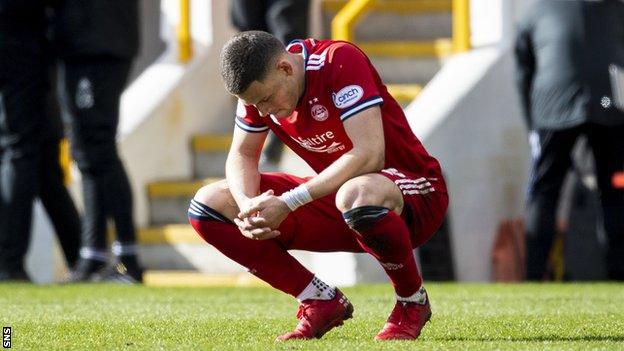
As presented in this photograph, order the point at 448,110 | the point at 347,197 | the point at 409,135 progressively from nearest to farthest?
the point at 347,197, the point at 409,135, the point at 448,110

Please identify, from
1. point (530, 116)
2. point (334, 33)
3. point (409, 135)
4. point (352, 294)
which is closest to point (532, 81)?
point (530, 116)

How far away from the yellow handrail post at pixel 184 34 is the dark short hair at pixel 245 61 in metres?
6.61

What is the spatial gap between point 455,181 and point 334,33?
136cm

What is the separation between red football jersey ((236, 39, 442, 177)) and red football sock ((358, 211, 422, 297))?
1.15ft

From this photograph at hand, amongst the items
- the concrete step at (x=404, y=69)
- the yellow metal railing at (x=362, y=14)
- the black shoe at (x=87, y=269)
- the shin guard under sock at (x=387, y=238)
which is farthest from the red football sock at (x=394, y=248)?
the concrete step at (x=404, y=69)

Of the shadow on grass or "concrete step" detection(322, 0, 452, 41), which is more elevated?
the shadow on grass

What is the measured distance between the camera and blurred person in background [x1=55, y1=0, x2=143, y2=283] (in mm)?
9375

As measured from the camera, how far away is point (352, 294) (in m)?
8.70

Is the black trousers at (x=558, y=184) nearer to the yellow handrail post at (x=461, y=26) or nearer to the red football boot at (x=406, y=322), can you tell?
the yellow handrail post at (x=461, y=26)

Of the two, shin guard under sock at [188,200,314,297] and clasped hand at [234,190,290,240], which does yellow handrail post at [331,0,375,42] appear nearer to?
shin guard under sock at [188,200,314,297]

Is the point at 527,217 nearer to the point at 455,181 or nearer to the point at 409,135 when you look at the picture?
the point at 455,181

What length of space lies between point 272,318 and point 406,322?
117 centimetres

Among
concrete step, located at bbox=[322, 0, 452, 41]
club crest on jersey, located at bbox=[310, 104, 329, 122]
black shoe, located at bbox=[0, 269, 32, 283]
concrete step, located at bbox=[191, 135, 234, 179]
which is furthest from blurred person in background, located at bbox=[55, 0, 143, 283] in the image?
club crest on jersey, located at bbox=[310, 104, 329, 122]

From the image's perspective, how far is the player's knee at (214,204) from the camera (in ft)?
19.8
